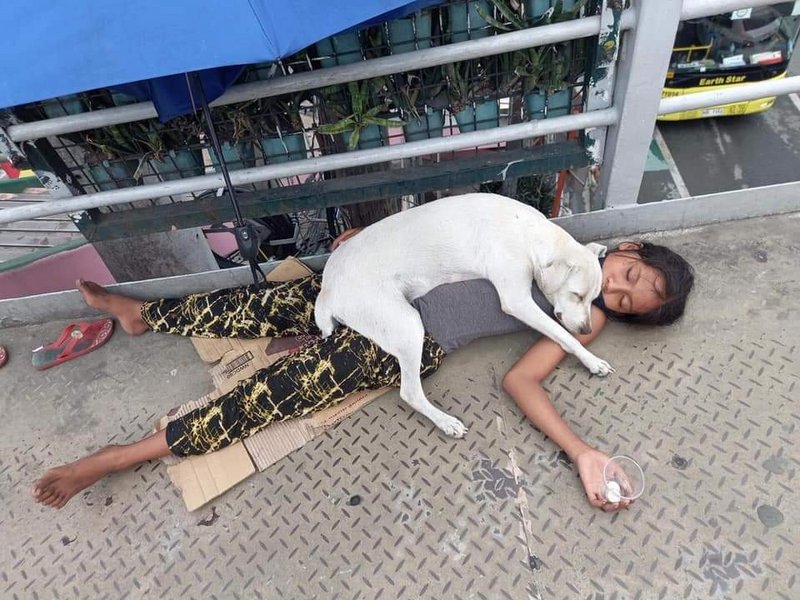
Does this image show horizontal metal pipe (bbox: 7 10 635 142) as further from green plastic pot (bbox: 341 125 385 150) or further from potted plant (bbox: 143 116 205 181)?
green plastic pot (bbox: 341 125 385 150)

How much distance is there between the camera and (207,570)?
193 centimetres

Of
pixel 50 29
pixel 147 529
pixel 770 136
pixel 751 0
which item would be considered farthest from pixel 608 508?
pixel 770 136

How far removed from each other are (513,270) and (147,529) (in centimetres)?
169

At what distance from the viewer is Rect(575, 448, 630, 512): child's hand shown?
184 cm

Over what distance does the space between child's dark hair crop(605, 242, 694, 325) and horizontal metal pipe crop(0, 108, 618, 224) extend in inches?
24.2

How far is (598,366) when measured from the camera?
2178 mm

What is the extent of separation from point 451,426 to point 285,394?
670 millimetres

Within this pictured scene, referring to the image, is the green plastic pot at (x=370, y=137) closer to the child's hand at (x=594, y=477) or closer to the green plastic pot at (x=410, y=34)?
the green plastic pot at (x=410, y=34)

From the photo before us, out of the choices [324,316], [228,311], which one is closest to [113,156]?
[228,311]

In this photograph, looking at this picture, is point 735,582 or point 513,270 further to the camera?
point 513,270

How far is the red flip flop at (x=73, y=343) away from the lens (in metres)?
2.61

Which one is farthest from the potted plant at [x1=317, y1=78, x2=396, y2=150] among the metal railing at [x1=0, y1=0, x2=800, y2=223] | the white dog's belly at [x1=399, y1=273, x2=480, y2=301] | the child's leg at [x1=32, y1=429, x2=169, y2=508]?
the child's leg at [x1=32, y1=429, x2=169, y2=508]

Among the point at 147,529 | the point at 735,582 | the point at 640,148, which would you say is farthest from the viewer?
the point at 640,148

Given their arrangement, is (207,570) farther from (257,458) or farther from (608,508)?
(608,508)
